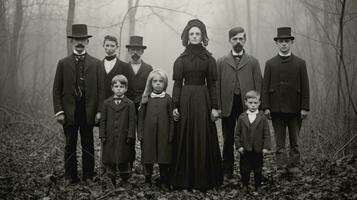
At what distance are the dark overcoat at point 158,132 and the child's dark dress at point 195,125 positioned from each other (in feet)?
0.48

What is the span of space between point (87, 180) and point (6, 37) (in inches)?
402

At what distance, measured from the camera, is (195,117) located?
657 centimetres

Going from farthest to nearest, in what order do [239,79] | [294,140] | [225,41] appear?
1. [225,41]
2. [294,140]
3. [239,79]

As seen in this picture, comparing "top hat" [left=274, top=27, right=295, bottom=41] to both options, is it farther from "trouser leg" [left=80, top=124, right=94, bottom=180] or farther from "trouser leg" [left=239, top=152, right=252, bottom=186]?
"trouser leg" [left=80, top=124, right=94, bottom=180]

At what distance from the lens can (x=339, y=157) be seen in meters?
7.44

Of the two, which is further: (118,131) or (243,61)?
(243,61)

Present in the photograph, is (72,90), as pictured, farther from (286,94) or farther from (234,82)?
(286,94)

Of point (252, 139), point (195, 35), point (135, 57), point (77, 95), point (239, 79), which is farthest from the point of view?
point (135, 57)

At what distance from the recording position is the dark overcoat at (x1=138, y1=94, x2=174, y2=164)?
6.51 meters

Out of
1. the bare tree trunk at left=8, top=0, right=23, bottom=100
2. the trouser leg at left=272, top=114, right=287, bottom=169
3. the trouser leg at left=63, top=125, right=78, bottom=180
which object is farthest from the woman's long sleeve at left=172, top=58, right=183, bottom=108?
the bare tree trunk at left=8, top=0, right=23, bottom=100

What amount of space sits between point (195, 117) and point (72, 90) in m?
2.08

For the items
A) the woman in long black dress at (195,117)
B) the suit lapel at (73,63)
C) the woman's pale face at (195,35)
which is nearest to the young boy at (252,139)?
the woman in long black dress at (195,117)

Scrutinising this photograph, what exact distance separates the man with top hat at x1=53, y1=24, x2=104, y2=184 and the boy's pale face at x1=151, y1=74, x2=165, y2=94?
0.93 m

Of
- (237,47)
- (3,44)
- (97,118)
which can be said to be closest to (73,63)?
(97,118)
